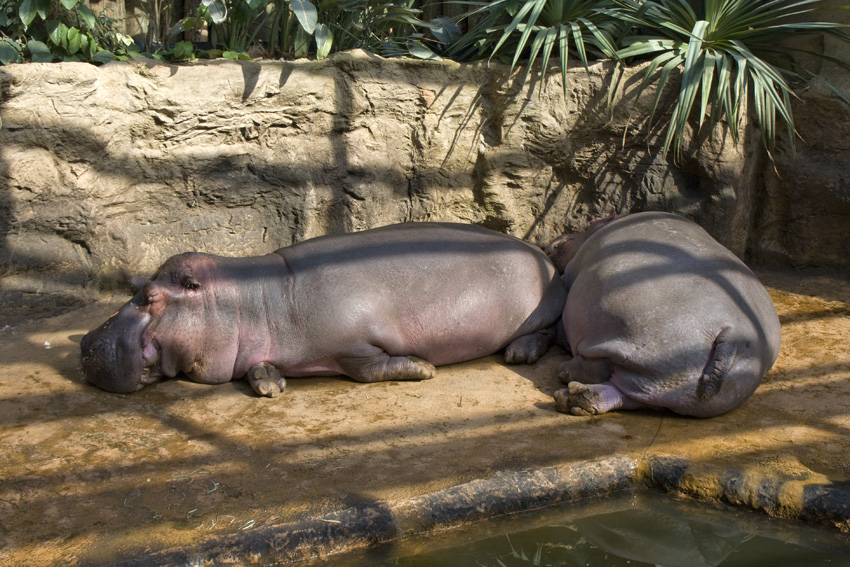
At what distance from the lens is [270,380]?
4438mm

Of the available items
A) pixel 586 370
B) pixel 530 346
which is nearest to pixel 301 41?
pixel 530 346

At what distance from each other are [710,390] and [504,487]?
131 cm

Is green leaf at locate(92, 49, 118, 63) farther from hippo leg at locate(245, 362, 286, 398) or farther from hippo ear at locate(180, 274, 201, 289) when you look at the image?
hippo leg at locate(245, 362, 286, 398)

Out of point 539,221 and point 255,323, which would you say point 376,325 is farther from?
point 539,221

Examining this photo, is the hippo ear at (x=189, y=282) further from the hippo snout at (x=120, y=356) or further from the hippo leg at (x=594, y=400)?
the hippo leg at (x=594, y=400)

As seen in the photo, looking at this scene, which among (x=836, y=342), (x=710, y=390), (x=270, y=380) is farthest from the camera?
(x=836, y=342)

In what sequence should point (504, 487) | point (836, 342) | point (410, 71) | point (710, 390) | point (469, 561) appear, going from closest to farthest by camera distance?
point (469, 561) → point (504, 487) → point (710, 390) → point (836, 342) → point (410, 71)

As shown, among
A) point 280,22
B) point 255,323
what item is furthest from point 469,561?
point 280,22

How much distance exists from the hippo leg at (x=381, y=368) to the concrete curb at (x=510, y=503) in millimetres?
1313

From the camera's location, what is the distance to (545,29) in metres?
5.73

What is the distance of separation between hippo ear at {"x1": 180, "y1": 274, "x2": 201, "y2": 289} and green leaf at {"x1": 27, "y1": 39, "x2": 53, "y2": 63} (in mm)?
1936

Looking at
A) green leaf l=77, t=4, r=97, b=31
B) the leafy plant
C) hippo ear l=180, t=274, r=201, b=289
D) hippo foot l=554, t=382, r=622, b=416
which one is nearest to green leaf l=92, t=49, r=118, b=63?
green leaf l=77, t=4, r=97, b=31

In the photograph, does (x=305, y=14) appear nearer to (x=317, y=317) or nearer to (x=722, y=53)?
(x=317, y=317)

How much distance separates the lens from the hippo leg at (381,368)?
457 centimetres
